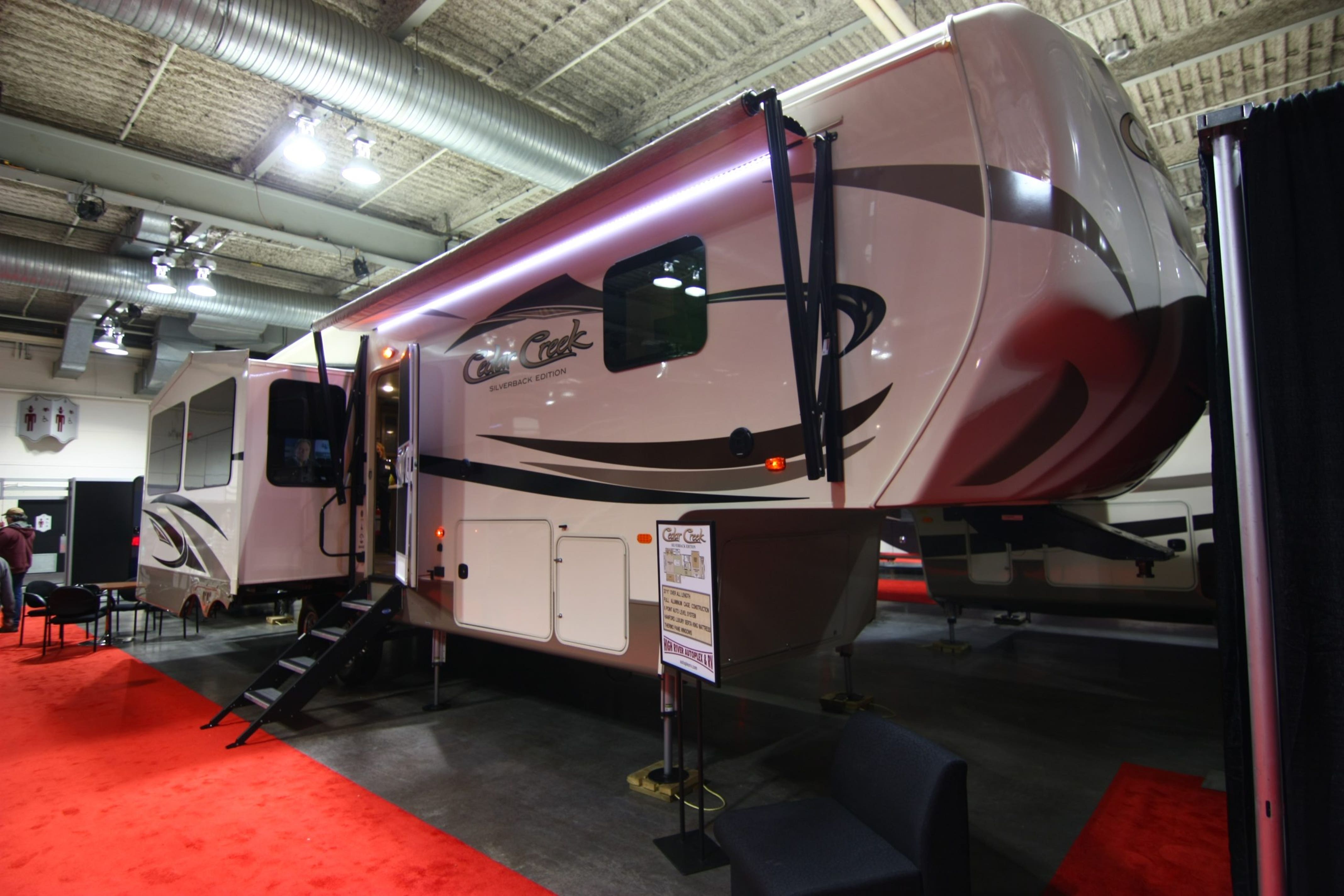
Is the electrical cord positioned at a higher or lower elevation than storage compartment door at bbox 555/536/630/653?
lower

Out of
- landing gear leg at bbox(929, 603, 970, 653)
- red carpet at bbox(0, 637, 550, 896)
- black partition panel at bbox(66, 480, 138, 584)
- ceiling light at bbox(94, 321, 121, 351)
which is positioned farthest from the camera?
ceiling light at bbox(94, 321, 121, 351)

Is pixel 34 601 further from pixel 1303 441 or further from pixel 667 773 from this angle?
pixel 1303 441

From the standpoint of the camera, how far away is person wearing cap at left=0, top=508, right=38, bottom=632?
9203mm

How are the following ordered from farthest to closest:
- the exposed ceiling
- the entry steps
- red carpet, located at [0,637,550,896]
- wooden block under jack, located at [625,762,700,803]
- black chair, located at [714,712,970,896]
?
the exposed ceiling
the entry steps
wooden block under jack, located at [625,762,700,803]
red carpet, located at [0,637,550,896]
black chair, located at [714,712,970,896]

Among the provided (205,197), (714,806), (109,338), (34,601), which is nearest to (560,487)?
(714,806)

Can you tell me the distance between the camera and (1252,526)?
1638 millimetres

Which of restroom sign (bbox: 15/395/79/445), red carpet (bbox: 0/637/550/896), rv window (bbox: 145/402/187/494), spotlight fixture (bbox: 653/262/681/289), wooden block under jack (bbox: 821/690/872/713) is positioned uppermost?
restroom sign (bbox: 15/395/79/445)

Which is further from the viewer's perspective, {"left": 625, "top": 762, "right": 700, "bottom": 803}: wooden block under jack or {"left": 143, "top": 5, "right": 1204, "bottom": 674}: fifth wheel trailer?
{"left": 625, "top": 762, "right": 700, "bottom": 803}: wooden block under jack

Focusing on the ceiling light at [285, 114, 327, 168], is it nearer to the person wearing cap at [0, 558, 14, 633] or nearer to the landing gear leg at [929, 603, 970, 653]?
the landing gear leg at [929, 603, 970, 653]

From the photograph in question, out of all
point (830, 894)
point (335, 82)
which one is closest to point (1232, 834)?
point (830, 894)

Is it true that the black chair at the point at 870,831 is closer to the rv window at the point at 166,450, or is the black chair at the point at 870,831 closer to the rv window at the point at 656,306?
the rv window at the point at 656,306

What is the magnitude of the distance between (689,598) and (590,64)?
447cm

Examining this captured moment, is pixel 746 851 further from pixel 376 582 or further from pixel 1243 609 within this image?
pixel 376 582

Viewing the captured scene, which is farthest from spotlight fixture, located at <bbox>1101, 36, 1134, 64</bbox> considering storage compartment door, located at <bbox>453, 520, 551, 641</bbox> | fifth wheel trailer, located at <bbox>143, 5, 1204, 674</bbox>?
storage compartment door, located at <bbox>453, 520, 551, 641</bbox>
